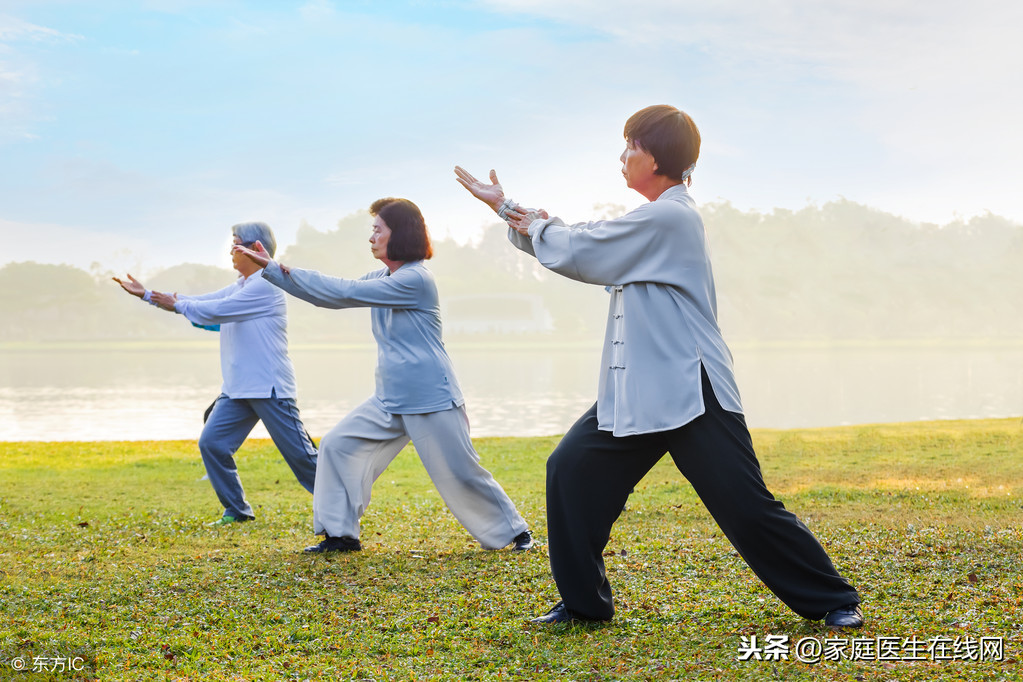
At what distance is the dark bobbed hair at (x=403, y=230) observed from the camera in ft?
20.9

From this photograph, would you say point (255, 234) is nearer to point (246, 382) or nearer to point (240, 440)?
point (246, 382)

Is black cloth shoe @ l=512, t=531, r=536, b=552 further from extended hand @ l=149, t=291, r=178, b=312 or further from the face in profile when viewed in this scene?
extended hand @ l=149, t=291, r=178, b=312

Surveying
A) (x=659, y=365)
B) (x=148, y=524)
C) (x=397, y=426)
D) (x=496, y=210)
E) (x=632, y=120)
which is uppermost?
(x=632, y=120)

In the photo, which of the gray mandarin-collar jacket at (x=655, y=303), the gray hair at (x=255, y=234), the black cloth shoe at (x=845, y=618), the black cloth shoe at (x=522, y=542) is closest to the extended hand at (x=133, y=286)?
the gray hair at (x=255, y=234)

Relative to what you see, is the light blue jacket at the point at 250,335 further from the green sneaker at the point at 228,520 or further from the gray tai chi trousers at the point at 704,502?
the gray tai chi trousers at the point at 704,502

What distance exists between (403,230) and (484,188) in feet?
6.28

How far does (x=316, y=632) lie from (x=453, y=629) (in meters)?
0.68

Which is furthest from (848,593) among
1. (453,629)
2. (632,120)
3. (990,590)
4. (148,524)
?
(148,524)

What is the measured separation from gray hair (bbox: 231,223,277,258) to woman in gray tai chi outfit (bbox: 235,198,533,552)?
4.60ft

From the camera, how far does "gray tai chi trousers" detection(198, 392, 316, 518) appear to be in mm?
7523

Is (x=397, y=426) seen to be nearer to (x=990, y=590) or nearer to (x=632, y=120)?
(x=632, y=120)

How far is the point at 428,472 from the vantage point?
624cm

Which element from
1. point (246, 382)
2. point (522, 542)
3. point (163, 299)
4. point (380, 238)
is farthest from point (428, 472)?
point (163, 299)

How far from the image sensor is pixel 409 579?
5.65 m
